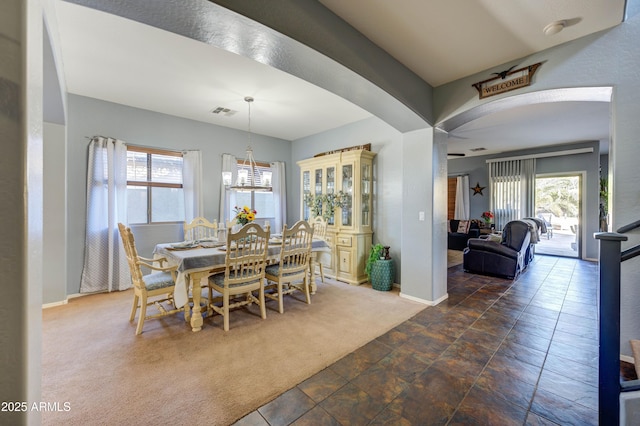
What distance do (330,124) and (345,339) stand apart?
12.5 ft

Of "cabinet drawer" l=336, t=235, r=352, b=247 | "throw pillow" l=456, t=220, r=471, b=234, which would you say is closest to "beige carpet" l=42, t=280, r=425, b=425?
"cabinet drawer" l=336, t=235, r=352, b=247

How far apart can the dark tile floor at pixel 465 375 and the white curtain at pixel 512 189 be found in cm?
426

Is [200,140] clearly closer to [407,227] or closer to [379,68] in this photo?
[379,68]

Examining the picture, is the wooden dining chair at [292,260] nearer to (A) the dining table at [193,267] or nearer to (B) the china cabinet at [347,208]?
(A) the dining table at [193,267]

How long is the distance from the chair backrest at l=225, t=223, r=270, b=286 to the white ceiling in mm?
1803

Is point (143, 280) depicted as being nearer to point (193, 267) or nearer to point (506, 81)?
point (193, 267)

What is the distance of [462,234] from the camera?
22.5 feet

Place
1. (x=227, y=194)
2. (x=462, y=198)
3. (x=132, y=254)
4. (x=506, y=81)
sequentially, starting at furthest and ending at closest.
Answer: (x=462, y=198) < (x=227, y=194) < (x=506, y=81) < (x=132, y=254)

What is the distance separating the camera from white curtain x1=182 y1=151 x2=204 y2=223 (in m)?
4.60

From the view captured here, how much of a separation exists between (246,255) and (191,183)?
100 inches

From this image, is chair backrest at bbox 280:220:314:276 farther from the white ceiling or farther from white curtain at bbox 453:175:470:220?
white curtain at bbox 453:175:470:220

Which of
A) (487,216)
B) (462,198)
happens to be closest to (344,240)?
(487,216)

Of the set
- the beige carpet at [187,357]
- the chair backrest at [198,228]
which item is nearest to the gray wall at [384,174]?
the beige carpet at [187,357]

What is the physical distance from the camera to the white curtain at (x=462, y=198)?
311 inches
